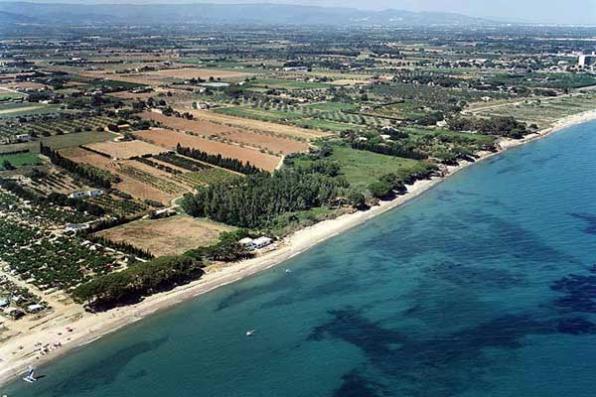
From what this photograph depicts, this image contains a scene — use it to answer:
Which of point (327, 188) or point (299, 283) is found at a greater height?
point (327, 188)

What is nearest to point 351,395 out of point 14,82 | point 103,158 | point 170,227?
point 170,227

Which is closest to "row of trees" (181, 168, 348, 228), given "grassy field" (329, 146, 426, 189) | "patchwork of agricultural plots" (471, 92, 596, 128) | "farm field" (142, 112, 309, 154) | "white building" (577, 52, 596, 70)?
"grassy field" (329, 146, 426, 189)

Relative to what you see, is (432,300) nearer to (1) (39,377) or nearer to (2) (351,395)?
(2) (351,395)

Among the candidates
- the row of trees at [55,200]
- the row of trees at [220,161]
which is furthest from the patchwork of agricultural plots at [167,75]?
the row of trees at [55,200]

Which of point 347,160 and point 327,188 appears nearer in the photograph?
point 327,188

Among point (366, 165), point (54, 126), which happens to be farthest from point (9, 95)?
point (366, 165)

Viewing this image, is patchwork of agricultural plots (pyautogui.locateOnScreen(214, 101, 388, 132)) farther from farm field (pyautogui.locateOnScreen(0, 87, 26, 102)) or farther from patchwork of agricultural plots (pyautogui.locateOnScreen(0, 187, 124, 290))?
patchwork of agricultural plots (pyautogui.locateOnScreen(0, 187, 124, 290))
